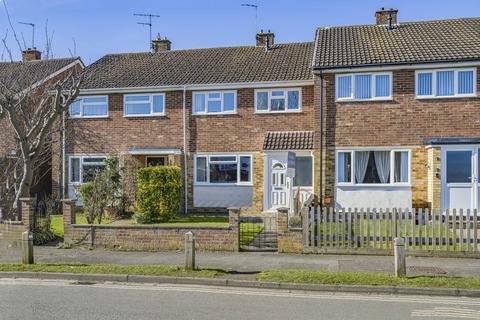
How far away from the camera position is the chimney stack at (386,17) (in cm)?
2114

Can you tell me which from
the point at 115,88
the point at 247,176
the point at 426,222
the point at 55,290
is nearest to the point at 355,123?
the point at 247,176

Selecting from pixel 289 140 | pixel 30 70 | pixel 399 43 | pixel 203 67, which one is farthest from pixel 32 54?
pixel 399 43

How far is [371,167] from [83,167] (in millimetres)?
12181

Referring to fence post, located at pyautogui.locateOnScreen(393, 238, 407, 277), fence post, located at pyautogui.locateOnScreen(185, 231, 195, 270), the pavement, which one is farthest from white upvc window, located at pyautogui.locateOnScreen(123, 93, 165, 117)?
fence post, located at pyautogui.locateOnScreen(393, 238, 407, 277)

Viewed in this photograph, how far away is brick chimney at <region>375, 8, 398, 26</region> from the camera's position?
69.5 feet

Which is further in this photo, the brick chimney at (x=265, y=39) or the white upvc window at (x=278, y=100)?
the brick chimney at (x=265, y=39)

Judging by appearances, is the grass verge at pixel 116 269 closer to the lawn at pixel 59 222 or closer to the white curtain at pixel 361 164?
the lawn at pixel 59 222

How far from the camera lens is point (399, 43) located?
61.1 ft

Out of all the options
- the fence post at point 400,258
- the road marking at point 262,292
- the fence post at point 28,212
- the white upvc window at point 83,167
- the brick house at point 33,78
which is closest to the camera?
the road marking at point 262,292

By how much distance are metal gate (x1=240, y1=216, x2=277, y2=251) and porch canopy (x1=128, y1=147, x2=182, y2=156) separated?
5.75m

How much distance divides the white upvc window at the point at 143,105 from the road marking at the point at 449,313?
15.4m

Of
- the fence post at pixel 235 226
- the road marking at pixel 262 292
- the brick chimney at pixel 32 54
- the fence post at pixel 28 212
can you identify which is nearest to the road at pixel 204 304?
the road marking at pixel 262 292

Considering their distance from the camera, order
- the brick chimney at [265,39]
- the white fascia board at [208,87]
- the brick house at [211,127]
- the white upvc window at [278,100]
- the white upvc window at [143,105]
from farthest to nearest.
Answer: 1. the brick chimney at [265,39]
2. the white upvc window at [143,105]
3. the white upvc window at [278,100]
4. the white fascia board at [208,87]
5. the brick house at [211,127]

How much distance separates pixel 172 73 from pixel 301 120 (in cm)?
625
